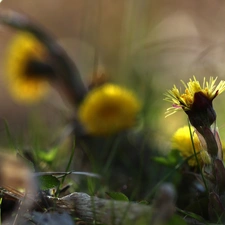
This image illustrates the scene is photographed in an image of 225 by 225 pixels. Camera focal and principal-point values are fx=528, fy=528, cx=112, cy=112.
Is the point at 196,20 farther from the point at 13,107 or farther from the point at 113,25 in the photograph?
the point at 13,107

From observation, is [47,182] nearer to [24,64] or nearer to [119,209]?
[119,209]

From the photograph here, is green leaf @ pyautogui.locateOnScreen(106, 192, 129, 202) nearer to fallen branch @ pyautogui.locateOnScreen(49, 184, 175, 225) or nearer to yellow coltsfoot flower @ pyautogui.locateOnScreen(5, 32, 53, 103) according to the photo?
fallen branch @ pyautogui.locateOnScreen(49, 184, 175, 225)

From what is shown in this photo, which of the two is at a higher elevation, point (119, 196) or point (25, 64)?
point (25, 64)

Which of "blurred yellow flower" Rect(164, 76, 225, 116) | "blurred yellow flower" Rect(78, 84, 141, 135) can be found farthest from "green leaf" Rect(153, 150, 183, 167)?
"blurred yellow flower" Rect(78, 84, 141, 135)

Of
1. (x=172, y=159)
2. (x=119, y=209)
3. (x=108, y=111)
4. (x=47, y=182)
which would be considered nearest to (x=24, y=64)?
(x=108, y=111)

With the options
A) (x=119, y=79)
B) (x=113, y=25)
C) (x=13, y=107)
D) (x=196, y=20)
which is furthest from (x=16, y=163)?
(x=113, y=25)
